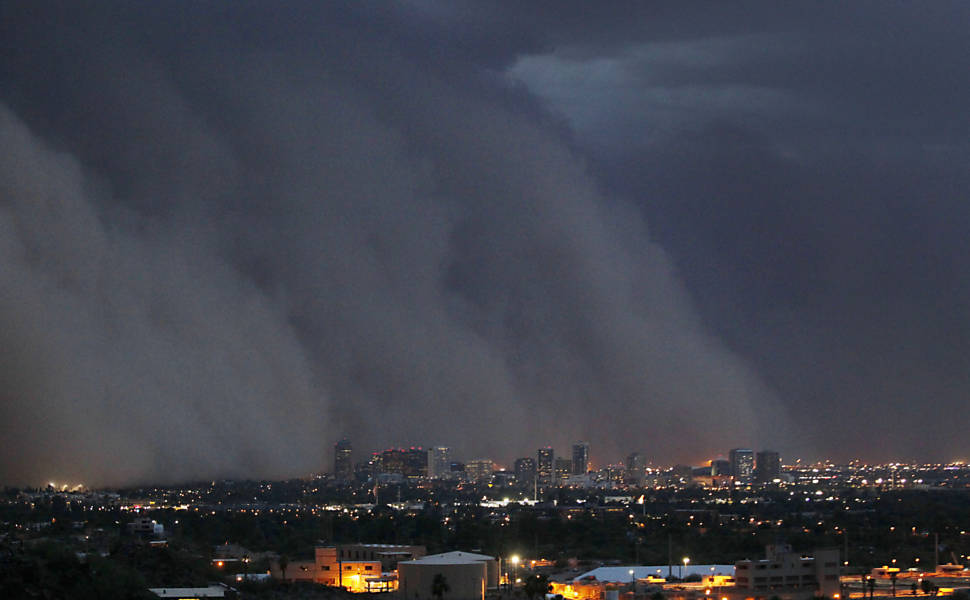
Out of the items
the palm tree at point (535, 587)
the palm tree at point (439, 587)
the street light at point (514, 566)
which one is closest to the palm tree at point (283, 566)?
the street light at point (514, 566)

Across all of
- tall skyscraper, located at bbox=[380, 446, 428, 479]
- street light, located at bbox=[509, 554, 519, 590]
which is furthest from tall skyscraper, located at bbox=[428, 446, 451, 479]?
street light, located at bbox=[509, 554, 519, 590]

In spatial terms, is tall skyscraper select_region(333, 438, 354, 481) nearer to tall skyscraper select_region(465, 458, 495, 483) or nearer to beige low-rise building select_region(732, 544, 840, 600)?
tall skyscraper select_region(465, 458, 495, 483)

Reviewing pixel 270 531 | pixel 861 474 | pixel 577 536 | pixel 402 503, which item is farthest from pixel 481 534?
pixel 861 474

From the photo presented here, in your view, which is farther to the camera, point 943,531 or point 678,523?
point 678,523

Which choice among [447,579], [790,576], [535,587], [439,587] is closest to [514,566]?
[447,579]

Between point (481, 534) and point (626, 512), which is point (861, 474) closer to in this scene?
point (626, 512)

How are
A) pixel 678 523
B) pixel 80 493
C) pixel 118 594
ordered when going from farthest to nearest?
pixel 80 493, pixel 678 523, pixel 118 594

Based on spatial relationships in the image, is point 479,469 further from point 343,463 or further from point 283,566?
point 283,566
